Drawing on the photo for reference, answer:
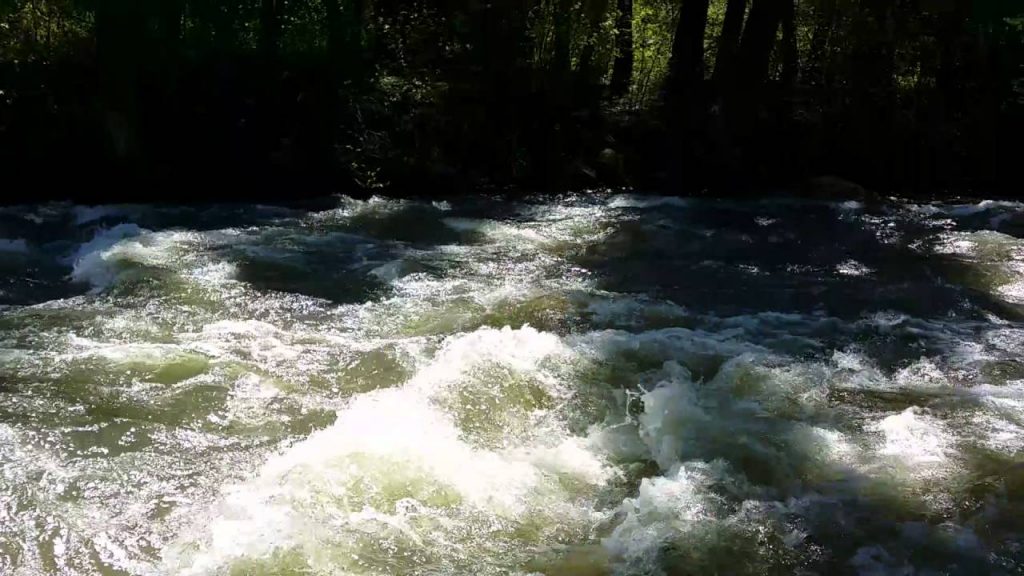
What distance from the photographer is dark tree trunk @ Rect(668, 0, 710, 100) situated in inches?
565

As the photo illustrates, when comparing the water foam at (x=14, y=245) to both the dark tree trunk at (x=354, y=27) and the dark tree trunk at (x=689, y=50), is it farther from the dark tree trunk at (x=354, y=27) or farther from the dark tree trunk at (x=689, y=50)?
the dark tree trunk at (x=689, y=50)

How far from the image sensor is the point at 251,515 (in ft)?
13.5

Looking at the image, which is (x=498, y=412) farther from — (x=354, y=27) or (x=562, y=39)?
(x=562, y=39)

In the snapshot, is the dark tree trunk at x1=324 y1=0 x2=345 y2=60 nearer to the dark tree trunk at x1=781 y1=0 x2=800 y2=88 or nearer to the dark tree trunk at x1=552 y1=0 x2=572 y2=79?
the dark tree trunk at x1=552 y1=0 x2=572 y2=79

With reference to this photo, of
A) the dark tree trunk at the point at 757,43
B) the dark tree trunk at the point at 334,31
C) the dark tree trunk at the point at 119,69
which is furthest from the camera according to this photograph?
the dark tree trunk at the point at 334,31

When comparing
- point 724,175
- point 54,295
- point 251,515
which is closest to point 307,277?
point 54,295

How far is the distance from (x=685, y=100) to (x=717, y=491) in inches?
419

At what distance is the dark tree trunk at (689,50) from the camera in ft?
Result: 47.1

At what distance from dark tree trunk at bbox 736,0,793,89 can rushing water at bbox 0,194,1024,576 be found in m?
5.08

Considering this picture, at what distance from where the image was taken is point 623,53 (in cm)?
1599

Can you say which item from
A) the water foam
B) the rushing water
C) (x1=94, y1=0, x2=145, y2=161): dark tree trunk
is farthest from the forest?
the rushing water

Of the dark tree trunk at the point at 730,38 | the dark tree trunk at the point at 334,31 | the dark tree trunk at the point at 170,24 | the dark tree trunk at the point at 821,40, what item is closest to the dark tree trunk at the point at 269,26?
the dark tree trunk at the point at 334,31

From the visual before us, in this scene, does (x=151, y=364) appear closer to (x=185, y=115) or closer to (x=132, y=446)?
(x=132, y=446)

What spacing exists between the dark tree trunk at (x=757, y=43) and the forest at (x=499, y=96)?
31 mm
